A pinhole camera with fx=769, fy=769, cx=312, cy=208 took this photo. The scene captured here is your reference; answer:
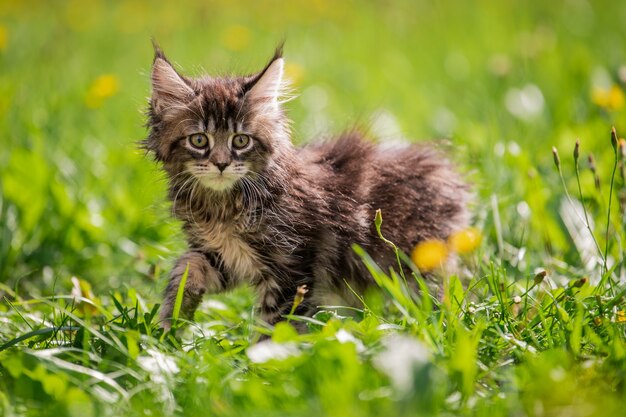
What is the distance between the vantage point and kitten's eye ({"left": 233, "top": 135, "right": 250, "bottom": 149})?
318 cm

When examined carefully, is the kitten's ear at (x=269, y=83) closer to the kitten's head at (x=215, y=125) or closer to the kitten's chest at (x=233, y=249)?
the kitten's head at (x=215, y=125)

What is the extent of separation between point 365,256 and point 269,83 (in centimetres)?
106

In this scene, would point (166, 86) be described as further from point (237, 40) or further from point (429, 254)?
point (237, 40)

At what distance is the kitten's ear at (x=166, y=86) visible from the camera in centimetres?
318

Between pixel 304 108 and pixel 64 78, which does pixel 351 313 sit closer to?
pixel 304 108

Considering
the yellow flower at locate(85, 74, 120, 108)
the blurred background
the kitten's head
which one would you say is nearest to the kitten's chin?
the kitten's head

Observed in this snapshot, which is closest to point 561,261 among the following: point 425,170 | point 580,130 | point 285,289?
point 425,170

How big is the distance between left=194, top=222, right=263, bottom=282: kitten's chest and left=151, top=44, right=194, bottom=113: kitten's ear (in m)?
0.53

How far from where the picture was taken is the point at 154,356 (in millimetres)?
2432

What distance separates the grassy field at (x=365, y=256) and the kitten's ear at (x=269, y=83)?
1.91 ft

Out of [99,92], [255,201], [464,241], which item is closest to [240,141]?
[255,201]

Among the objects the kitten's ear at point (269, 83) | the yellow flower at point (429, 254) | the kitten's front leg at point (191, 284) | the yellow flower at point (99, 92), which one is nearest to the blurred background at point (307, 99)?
the yellow flower at point (99, 92)

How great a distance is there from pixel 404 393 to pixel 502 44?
5.98 m

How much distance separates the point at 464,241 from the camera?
3.38 meters
